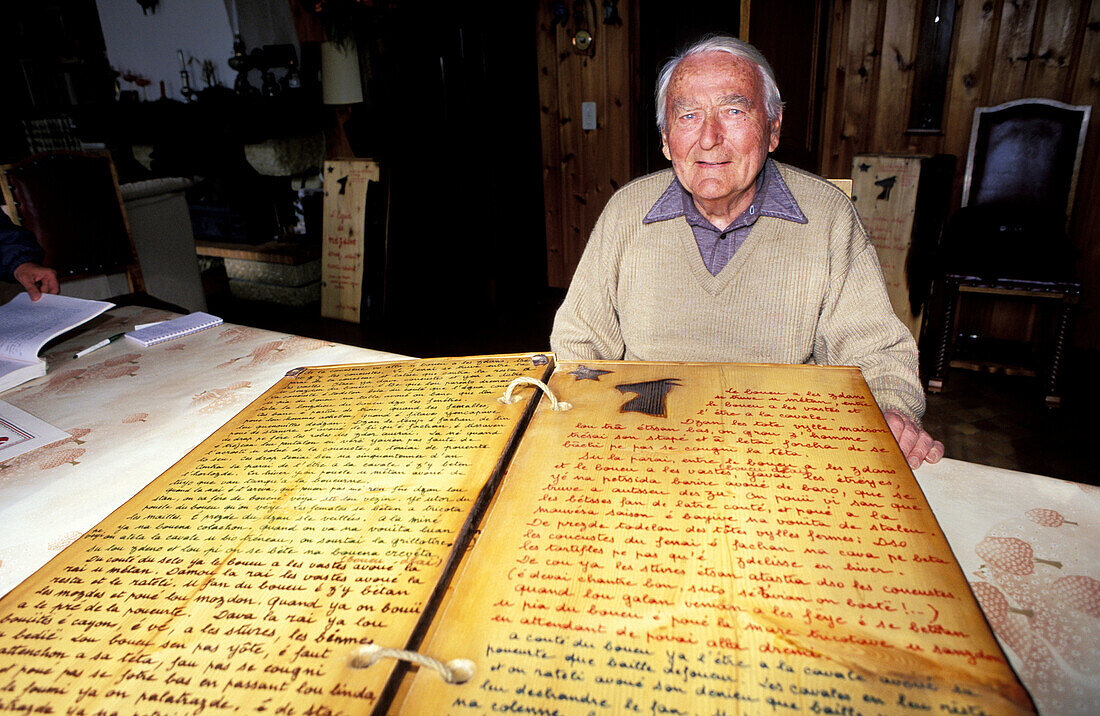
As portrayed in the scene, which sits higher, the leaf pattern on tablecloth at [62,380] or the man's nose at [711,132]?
the man's nose at [711,132]

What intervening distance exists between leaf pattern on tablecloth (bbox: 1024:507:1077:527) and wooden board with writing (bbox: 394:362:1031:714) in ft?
0.64

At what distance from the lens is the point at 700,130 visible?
1.15 m

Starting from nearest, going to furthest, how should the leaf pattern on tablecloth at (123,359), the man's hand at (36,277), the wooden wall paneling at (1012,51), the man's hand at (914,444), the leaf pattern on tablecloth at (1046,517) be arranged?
1. the leaf pattern on tablecloth at (1046,517)
2. the man's hand at (914,444)
3. the leaf pattern on tablecloth at (123,359)
4. the man's hand at (36,277)
5. the wooden wall paneling at (1012,51)

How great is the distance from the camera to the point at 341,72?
152 inches

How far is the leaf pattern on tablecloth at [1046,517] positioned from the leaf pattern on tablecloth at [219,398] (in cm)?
123

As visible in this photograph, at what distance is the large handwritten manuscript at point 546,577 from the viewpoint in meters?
0.44

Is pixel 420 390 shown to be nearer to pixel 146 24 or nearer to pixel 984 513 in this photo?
pixel 984 513

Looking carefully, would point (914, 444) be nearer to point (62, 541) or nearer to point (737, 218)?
point (737, 218)

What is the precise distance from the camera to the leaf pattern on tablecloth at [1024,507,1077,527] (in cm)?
68

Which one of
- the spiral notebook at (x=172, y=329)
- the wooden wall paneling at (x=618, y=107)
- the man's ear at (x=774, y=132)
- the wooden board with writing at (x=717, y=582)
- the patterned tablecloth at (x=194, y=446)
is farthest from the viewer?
the wooden wall paneling at (x=618, y=107)

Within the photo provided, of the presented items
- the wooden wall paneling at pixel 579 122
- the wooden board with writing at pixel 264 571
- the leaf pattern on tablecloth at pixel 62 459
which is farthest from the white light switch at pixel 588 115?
the leaf pattern on tablecloth at pixel 62 459

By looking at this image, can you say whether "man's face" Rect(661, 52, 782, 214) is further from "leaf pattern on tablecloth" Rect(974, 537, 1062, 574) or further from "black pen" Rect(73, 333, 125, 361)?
"black pen" Rect(73, 333, 125, 361)

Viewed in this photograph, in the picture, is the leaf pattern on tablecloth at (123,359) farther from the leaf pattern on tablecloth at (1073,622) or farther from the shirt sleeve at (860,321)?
the leaf pattern on tablecloth at (1073,622)

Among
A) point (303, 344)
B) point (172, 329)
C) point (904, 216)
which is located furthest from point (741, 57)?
point (904, 216)
